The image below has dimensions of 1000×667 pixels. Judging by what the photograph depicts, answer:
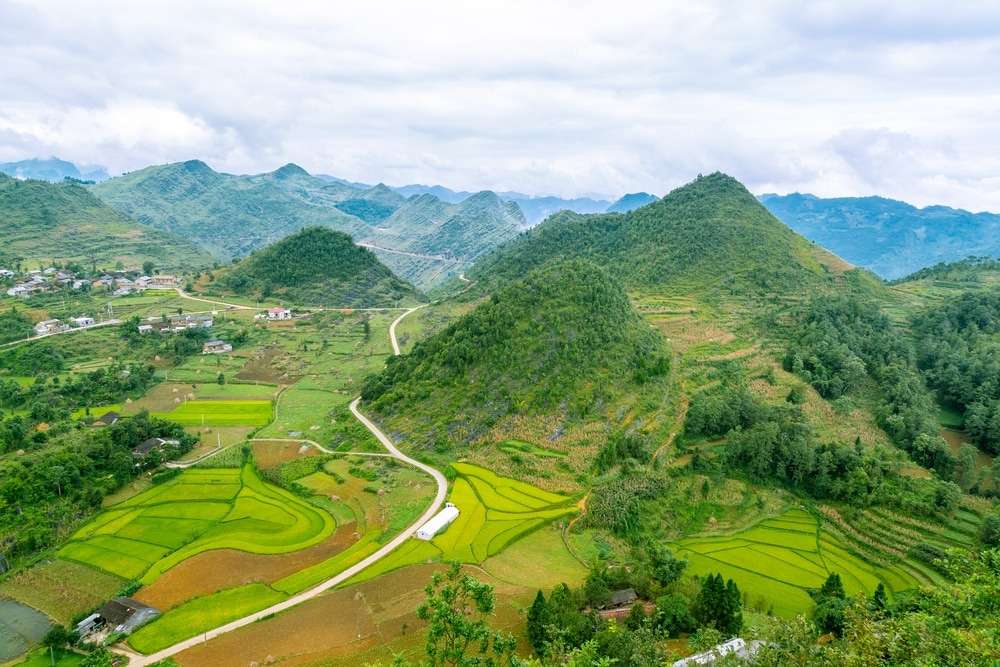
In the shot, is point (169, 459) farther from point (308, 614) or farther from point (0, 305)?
point (0, 305)

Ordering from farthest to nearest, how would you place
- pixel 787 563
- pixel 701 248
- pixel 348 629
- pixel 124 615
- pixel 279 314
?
pixel 279 314, pixel 701 248, pixel 787 563, pixel 124 615, pixel 348 629

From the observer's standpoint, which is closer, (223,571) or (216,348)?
(223,571)

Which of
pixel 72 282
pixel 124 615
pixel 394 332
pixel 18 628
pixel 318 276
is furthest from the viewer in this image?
pixel 318 276

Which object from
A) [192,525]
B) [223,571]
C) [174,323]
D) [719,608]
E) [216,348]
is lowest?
[223,571]

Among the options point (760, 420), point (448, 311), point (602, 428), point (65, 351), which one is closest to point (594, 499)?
point (602, 428)

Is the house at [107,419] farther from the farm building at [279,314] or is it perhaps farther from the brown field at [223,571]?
the farm building at [279,314]

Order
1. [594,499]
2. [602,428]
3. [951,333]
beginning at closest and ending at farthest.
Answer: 1. [594,499]
2. [602,428]
3. [951,333]

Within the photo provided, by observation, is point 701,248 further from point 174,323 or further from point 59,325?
point 59,325

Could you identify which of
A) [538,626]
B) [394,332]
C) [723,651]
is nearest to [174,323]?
[394,332]
